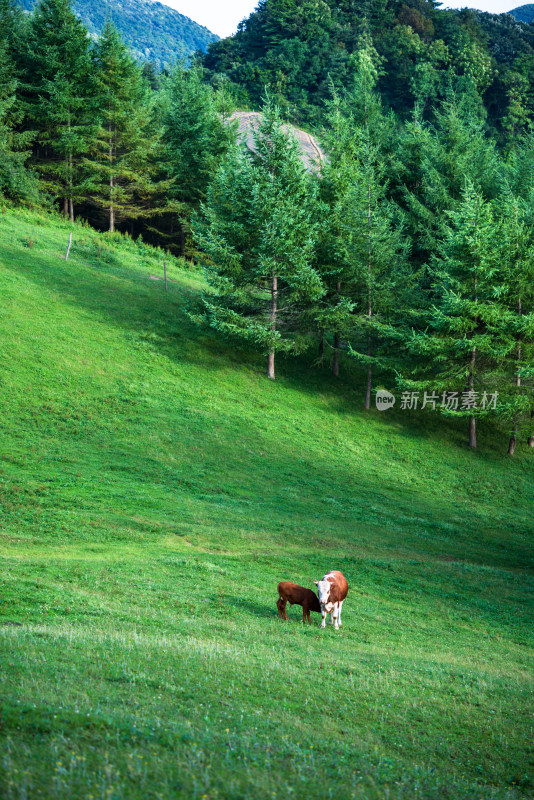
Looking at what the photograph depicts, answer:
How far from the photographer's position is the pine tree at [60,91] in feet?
177

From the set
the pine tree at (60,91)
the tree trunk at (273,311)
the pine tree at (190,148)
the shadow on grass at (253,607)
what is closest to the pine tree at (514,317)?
the tree trunk at (273,311)

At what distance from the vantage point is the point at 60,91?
54.2m

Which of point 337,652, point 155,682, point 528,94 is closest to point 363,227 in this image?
point 337,652

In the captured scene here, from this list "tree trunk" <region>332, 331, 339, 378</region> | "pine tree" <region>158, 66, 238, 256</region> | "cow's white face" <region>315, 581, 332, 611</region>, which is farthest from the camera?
"pine tree" <region>158, 66, 238, 256</region>

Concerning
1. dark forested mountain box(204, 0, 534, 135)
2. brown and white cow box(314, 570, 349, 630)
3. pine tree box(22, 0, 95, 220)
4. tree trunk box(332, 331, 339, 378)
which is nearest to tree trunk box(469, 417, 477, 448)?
tree trunk box(332, 331, 339, 378)

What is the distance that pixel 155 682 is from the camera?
29.6 feet

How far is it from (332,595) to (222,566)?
519cm

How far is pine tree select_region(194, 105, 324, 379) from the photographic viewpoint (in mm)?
39031

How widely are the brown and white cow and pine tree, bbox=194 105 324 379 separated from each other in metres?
25.0

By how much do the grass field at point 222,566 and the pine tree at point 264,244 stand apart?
3233 mm

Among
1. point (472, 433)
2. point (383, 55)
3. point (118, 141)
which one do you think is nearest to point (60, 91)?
point (118, 141)

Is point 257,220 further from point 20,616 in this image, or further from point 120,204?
point 20,616

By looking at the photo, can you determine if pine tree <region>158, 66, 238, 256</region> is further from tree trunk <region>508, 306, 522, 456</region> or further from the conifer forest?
tree trunk <region>508, 306, 522, 456</region>

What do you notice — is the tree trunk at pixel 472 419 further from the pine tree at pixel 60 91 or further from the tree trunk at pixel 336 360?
the pine tree at pixel 60 91
